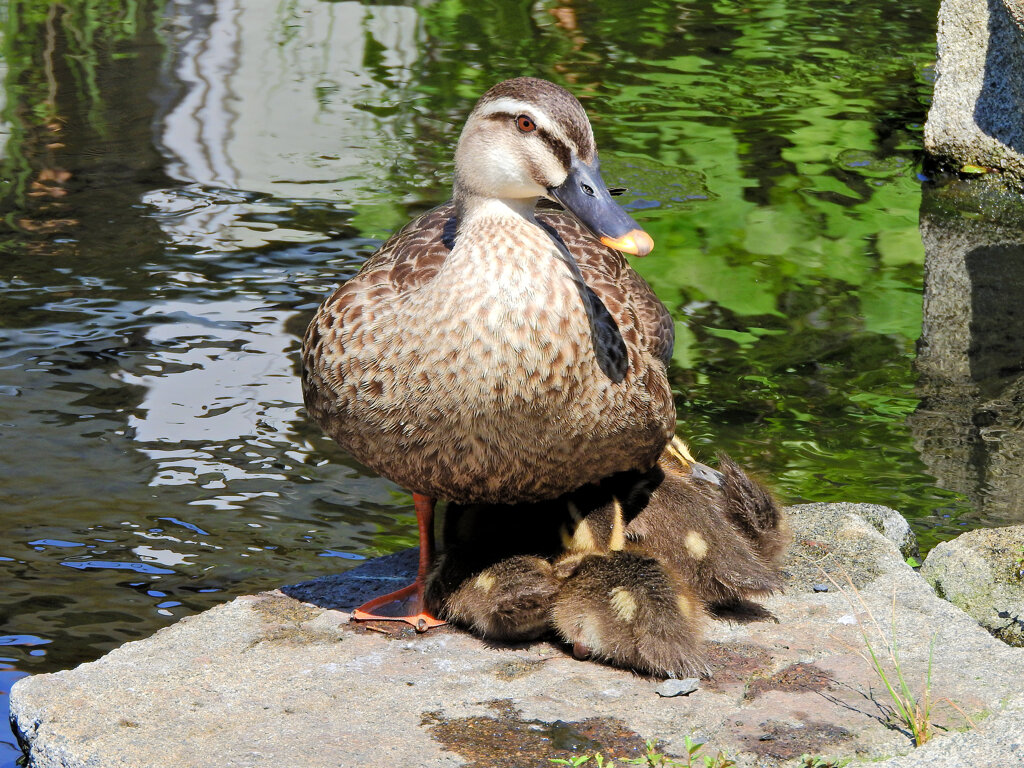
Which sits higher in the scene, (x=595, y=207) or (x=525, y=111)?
(x=525, y=111)

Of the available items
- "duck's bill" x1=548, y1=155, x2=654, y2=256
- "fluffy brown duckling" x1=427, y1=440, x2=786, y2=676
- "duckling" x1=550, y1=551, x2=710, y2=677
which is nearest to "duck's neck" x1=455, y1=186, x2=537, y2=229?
"duck's bill" x1=548, y1=155, x2=654, y2=256

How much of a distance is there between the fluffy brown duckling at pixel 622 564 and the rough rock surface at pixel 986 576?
1.86 ft

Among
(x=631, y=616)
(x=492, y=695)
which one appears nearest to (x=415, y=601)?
(x=492, y=695)

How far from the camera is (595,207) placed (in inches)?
144

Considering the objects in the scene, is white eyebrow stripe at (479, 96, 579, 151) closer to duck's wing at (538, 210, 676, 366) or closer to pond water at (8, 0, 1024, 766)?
duck's wing at (538, 210, 676, 366)

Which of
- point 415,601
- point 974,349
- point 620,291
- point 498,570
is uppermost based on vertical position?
point 620,291

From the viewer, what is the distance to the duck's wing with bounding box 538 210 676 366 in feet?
13.7

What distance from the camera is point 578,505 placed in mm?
4090

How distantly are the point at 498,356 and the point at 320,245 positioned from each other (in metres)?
3.90

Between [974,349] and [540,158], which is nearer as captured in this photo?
[540,158]

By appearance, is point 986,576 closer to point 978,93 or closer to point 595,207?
point 595,207

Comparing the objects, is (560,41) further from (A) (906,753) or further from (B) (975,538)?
(A) (906,753)

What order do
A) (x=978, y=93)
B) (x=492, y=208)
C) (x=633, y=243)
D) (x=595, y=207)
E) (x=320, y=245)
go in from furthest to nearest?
1. (x=978, y=93)
2. (x=320, y=245)
3. (x=492, y=208)
4. (x=595, y=207)
5. (x=633, y=243)

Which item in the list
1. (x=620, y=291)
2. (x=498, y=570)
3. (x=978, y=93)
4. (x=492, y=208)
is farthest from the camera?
(x=978, y=93)
